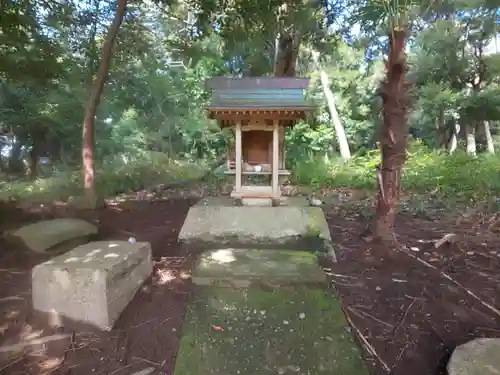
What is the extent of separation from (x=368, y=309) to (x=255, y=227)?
208 centimetres

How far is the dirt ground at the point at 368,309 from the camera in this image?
2531 mm

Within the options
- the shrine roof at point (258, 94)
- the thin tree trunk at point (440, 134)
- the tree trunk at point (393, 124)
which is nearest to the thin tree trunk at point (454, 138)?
the thin tree trunk at point (440, 134)

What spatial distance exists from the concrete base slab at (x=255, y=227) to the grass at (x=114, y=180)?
364 cm

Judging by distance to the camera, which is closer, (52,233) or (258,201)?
(52,233)

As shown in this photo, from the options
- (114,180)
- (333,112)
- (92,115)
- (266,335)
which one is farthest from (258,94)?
(333,112)

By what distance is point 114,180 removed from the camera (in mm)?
9188

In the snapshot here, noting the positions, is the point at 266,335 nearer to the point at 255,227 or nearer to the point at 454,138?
the point at 255,227

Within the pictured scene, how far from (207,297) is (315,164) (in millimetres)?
8292

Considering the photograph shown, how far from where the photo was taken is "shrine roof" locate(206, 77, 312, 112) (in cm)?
509

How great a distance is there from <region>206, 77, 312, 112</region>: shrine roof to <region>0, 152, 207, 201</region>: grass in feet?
12.5

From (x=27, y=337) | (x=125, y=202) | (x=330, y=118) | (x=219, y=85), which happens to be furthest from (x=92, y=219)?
(x=330, y=118)

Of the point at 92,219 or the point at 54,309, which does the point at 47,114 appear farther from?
the point at 54,309

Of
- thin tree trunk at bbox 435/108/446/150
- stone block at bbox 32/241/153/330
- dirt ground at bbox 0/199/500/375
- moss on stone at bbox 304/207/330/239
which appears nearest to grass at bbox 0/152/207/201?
dirt ground at bbox 0/199/500/375

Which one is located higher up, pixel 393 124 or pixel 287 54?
pixel 287 54
